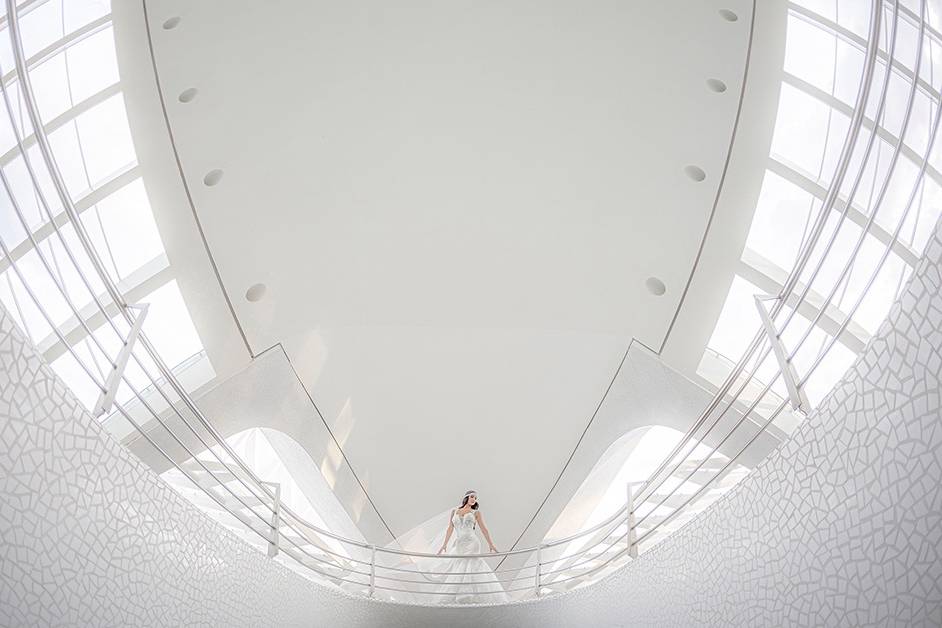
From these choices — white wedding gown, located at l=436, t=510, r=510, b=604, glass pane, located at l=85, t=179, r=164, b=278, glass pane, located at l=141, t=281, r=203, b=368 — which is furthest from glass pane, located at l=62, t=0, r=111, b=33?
white wedding gown, located at l=436, t=510, r=510, b=604

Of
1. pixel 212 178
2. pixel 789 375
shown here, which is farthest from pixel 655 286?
pixel 789 375

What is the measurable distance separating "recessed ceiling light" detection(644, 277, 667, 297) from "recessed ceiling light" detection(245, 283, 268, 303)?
170 inches

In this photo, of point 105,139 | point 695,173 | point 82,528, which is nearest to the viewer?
point 82,528

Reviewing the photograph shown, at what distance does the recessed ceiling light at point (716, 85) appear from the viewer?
25.7ft

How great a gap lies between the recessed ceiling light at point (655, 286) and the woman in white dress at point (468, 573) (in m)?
3.16

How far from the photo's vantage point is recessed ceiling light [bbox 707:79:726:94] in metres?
7.84

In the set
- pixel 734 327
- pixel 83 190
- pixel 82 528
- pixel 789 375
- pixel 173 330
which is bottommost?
pixel 82 528

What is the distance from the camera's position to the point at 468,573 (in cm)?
723

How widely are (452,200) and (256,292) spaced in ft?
8.05

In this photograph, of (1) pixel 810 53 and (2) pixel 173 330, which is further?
(2) pixel 173 330

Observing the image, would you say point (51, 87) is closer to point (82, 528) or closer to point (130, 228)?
point (130, 228)

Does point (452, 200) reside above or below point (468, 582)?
above

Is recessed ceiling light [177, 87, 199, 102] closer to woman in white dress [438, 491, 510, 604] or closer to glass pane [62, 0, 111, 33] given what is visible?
glass pane [62, 0, 111, 33]

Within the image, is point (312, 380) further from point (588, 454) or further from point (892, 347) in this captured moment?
point (892, 347)
